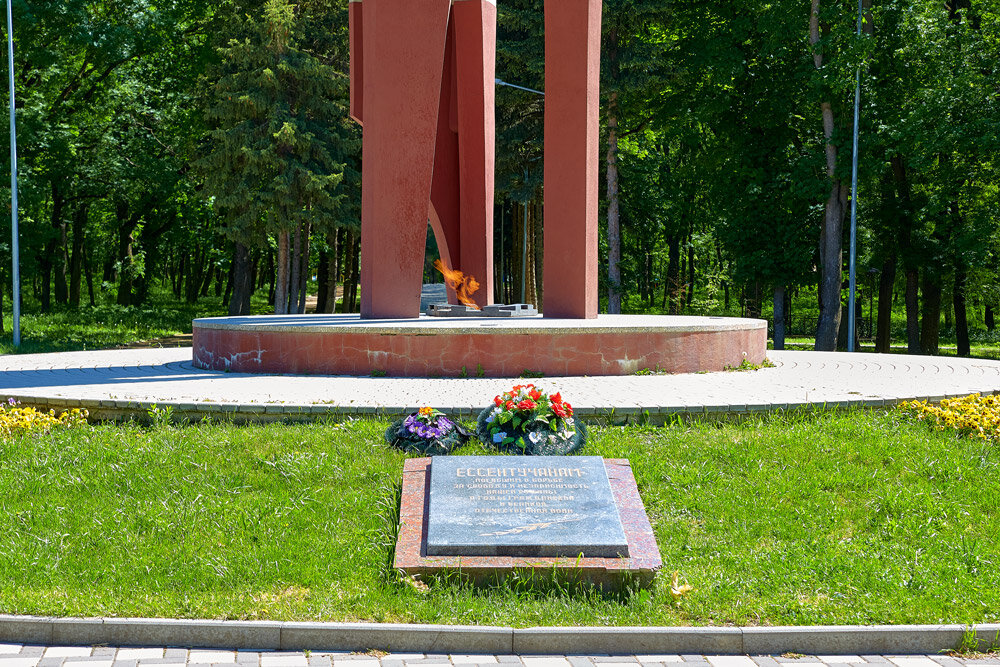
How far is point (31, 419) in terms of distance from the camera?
7.88 m

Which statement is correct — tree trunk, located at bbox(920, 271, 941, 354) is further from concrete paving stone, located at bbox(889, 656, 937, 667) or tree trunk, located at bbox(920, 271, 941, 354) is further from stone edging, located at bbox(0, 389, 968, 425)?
concrete paving stone, located at bbox(889, 656, 937, 667)

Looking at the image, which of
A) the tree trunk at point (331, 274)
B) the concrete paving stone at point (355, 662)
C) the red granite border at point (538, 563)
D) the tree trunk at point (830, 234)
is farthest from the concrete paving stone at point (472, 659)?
the tree trunk at point (331, 274)

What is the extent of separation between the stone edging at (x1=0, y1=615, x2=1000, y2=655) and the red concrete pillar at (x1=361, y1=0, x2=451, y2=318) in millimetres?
8239

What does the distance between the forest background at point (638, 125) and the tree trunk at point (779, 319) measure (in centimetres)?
10

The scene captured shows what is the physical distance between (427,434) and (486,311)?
7.74m

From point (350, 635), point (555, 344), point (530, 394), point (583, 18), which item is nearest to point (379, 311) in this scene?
point (555, 344)

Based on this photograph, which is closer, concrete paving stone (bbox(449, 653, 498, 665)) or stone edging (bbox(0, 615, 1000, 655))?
concrete paving stone (bbox(449, 653, 498, 665))

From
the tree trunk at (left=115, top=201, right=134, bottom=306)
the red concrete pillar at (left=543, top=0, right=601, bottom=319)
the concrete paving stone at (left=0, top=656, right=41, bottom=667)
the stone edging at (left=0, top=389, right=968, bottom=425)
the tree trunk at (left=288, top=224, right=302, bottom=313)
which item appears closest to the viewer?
the concrete paving stone at (left=0, top=656, right=41, bottom=667)

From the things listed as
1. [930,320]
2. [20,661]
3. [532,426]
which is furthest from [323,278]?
[20,661]

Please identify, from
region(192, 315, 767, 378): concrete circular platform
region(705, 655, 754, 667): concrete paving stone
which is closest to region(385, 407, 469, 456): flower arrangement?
region(705, 655, 754, 667): concrete paving stone

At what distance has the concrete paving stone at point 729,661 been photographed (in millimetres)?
4586

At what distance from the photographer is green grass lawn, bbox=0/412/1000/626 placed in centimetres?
495

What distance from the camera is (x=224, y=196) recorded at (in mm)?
25234

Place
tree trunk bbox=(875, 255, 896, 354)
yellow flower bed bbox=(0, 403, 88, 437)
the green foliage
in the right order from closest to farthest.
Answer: yellow flower bed bbox=(0, 403, 88, 437) < the green foliage < tree trunk bbox=(875, 255, 896, 354)
